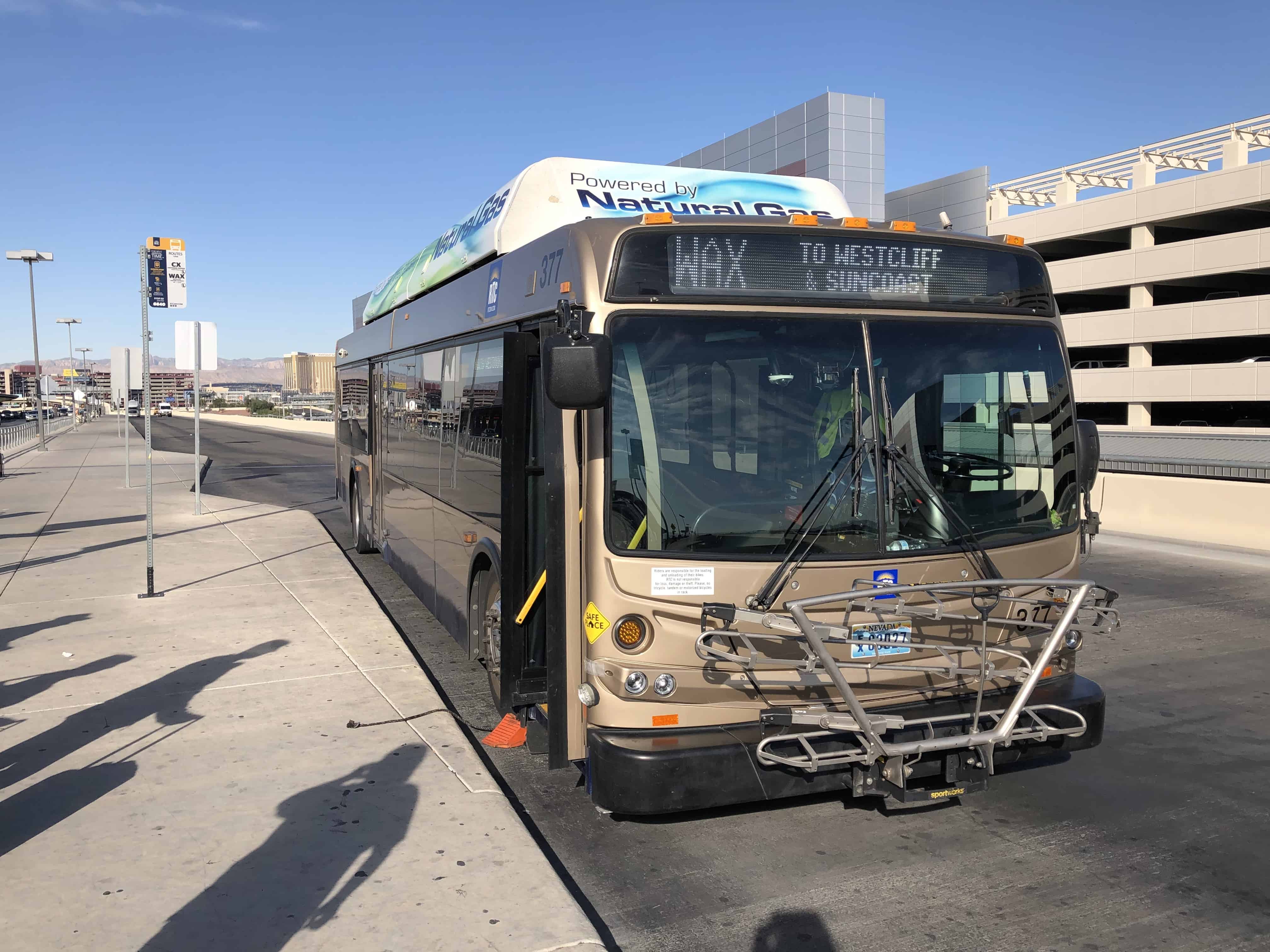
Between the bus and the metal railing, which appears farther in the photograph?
the metal railing

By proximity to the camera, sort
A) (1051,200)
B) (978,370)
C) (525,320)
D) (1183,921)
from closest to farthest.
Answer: (1183,921)
(978,370)
(525,320)
(1051,200)

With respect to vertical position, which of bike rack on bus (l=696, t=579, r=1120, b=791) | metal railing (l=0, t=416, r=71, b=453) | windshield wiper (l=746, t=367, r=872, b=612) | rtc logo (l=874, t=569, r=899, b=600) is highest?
windshield wiper (l=746, t=367, r=872, b=612)

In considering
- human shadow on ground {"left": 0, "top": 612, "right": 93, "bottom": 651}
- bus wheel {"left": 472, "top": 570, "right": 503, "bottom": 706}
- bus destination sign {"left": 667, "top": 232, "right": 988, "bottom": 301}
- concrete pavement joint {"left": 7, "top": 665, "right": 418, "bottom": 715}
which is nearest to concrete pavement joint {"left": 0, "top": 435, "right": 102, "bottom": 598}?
human shadow on ground {"left": 0, "top": 612, "right": 93, "bottom": 651}

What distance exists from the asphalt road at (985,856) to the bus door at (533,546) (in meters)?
0.70

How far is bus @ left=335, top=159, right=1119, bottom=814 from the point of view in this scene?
4.51 metres

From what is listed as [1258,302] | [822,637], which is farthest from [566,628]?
[1258,302]

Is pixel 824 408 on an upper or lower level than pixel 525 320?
lower

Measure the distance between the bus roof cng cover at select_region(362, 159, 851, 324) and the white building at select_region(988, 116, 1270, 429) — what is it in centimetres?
3371

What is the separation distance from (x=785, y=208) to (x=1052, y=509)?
110 inches

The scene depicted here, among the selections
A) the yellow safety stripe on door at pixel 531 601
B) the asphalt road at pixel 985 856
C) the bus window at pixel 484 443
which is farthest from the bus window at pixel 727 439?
the asphalt road at pixel 985 856

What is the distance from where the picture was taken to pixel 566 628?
488 centimetres

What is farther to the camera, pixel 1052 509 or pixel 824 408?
pixel 1052 509

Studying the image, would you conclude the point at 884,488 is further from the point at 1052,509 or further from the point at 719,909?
the point at 719,909

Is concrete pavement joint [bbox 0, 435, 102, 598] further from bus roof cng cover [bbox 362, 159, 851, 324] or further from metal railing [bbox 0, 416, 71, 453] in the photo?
metal railing [bbox 0, 416, 71, 453]
